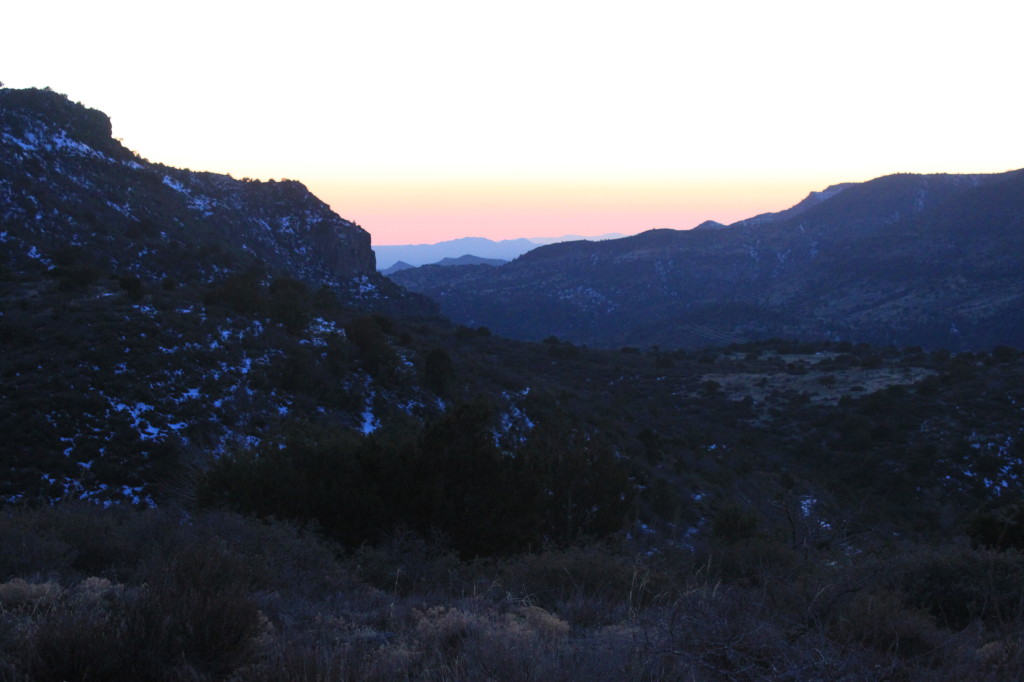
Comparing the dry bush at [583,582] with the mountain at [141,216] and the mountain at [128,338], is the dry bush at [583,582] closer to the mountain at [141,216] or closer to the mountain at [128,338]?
the mountain at [128,338]

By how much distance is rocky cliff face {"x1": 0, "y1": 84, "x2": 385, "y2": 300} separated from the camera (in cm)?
3359

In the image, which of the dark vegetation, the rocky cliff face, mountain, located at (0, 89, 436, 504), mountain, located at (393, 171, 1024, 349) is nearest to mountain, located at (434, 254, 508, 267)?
mountain, located at (393, 171, 1024, 349)

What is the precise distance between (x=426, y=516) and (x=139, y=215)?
36.7 m

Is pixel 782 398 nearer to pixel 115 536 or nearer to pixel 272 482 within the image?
pixel 272 482

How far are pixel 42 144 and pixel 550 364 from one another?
3041 centimetres

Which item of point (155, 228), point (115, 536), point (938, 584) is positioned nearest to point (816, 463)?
point (938, 584)

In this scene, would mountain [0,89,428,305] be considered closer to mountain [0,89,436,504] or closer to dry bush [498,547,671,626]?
mountain [0,89,436,504]

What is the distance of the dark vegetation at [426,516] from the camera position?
417cm

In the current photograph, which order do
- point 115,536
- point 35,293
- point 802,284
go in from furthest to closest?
1. point 802,284
2. point 35,293
3. point 115,536

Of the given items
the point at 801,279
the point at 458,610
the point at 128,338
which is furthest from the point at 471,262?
the point at 458,610

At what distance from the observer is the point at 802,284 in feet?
283

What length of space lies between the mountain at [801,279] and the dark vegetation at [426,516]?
41.0m

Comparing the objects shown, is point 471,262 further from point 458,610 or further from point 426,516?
point 458,610

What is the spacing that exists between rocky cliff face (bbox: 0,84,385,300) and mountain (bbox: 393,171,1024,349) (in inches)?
1075
